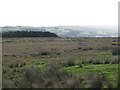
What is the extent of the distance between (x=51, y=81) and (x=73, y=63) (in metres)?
6.33

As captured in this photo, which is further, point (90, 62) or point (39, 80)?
point (90, 62)

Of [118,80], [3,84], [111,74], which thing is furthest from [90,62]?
[3,84]

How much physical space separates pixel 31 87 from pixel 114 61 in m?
8.97

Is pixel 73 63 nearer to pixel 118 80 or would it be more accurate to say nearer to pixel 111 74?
→ pixel 111 74

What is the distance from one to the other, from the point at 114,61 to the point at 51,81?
786 cm

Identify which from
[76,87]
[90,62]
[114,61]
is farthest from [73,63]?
[76,87]

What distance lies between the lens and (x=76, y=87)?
28.0 feet

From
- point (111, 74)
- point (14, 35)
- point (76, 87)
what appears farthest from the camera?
point (14, 35)

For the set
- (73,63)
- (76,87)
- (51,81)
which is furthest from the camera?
(73,63)

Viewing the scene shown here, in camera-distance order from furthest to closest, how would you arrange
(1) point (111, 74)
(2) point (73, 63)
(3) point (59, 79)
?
1. (2) point (73, 63)
2. (1) point (111, 74)
3. (3) point (59, 79)

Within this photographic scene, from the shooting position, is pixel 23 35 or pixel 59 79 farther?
pixel 23 35

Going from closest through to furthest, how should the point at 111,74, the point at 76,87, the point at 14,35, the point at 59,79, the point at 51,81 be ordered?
the point at 76,87, the point at 51,81, the point at 59,79, the point at 111,74, the point at 14,35

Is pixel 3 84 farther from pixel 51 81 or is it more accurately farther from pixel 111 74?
pixel 111 74

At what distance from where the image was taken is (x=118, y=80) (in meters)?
9.87
